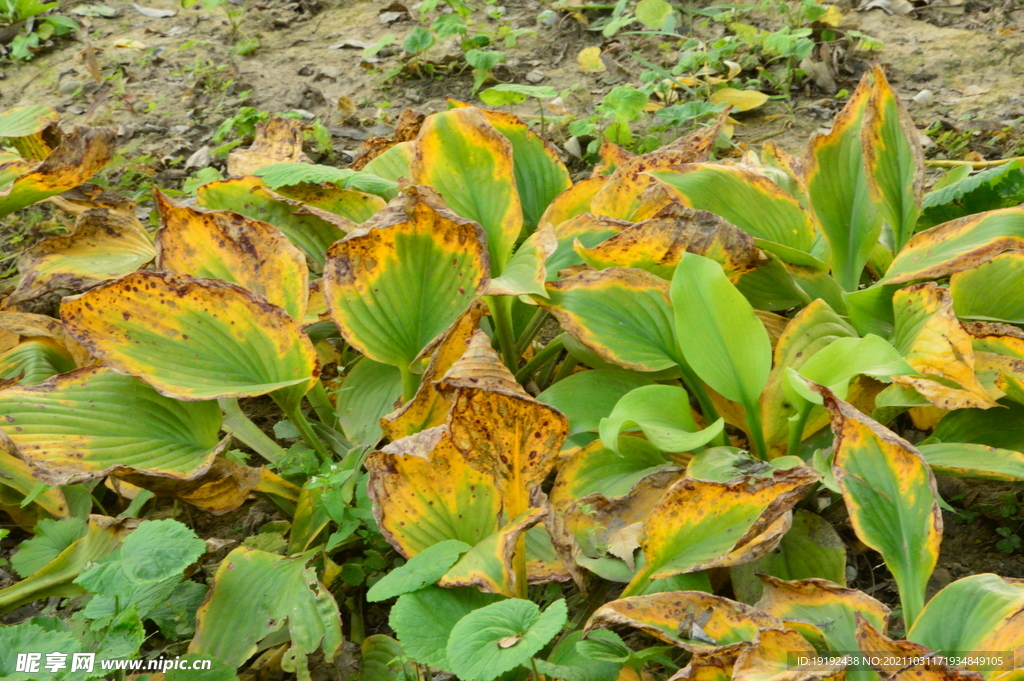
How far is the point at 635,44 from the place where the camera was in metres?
3.47

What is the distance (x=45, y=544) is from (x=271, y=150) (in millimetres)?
1378

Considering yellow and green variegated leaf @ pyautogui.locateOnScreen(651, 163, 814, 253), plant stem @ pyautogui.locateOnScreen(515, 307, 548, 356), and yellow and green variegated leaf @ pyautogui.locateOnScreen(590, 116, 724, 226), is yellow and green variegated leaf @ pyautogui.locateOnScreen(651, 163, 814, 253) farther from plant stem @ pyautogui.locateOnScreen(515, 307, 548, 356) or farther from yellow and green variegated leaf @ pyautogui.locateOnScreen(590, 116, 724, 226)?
plant stem @ pyautogui.locateOnScreen(515, 307, 548, 356)

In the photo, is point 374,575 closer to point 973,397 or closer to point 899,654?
point 899,654

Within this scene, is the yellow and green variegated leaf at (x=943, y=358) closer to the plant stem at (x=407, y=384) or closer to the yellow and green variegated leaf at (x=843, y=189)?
the yellow and green variegated leaf at (x=843, y=189)

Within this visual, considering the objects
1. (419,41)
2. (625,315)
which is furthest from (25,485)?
(419,41)

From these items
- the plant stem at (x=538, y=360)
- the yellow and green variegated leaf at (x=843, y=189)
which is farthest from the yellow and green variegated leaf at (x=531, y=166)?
the yellow and green variegated leaf at (x=843, y=189)

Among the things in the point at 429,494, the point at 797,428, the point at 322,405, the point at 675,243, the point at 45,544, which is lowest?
the point at 45,544

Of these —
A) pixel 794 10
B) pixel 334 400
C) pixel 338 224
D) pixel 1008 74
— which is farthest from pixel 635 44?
pixel 334 400

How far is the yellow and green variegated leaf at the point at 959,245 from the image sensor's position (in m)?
1.64

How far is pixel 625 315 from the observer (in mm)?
1758

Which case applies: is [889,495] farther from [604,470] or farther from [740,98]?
[740,98]

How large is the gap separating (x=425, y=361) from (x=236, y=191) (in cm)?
83

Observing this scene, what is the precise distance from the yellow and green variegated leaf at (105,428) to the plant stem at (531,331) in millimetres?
723

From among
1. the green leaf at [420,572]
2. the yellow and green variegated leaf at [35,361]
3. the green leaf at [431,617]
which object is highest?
the green leaf at [420,572]
